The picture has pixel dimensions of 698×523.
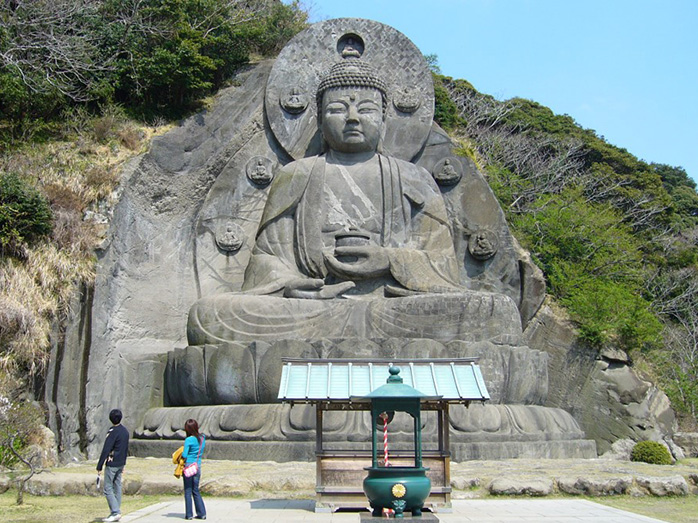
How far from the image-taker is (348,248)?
33.2 ft

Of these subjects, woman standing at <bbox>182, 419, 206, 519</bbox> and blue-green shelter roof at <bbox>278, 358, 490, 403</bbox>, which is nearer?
woman standing at <bbox>182, 419, 206, 519</bbox>

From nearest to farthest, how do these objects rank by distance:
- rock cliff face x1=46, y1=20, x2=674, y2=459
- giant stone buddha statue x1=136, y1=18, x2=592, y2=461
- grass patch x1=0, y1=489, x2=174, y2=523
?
grass patch x1=0, y1=489, x2=174, y2=523 → giant stone buddha statue x1=136, y1=18, x2=592, y2=461 → rock cliff face x1=46, y1=20, x2=674, y2=459

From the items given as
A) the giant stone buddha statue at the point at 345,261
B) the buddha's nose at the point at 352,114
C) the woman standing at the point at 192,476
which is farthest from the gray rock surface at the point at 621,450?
the woman standing at the point at 192,476

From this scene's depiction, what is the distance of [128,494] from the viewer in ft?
21.2

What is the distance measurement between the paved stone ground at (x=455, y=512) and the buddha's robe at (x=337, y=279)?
3.21 metres

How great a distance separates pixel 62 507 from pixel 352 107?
21.8 feet

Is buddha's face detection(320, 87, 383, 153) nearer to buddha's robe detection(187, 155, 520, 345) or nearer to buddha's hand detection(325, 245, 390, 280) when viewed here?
buddha's robe detection(187, 155, 520, 345)

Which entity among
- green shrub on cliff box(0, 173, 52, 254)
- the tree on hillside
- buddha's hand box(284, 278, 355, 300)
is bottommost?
buddha's hand box(284, 278, 355, 300)

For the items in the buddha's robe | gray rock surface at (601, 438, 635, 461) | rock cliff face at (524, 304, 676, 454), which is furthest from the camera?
rock cliff face at (524, 304, 676, 454)

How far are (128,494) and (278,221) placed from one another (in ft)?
16.4

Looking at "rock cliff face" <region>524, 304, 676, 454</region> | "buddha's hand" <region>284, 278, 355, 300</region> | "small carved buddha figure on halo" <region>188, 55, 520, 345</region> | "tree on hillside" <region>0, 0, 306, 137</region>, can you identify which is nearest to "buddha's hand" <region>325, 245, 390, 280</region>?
"small carved buddha figure on halo" <region>188, 55, 520, 345</region>

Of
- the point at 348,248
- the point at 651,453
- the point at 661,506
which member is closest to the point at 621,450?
the point at 651,453

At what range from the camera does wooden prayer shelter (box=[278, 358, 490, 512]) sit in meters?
5.61

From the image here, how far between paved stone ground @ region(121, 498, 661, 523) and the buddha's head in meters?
5.95
